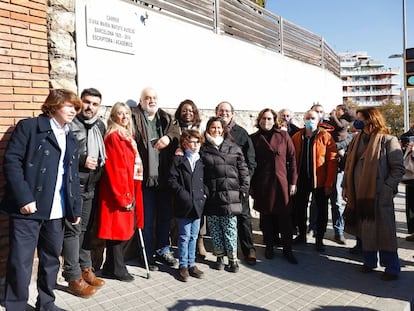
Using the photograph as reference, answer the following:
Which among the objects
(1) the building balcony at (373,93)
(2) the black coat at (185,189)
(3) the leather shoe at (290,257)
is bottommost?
(3) the leather shoe at (290,257)

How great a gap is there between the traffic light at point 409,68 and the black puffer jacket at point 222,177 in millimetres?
7535

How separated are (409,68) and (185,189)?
338 inches

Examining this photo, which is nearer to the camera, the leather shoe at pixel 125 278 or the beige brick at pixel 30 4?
the beige brick at pixel 30 4

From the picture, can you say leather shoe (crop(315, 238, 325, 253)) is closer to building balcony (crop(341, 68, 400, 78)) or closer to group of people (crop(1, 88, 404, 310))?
group of people (crop(1, 88, 404, 310))

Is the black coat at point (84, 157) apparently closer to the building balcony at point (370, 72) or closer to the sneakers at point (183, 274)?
the sneakers at point (183, 274)

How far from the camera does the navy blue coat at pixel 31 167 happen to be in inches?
117

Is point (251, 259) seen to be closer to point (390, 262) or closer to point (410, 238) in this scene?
point (390, 262)

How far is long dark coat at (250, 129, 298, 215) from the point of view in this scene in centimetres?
486

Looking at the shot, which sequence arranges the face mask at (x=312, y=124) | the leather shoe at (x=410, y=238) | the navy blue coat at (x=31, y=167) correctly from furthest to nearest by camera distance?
1. the leather shoe at (x=410, y=238)
2. the face mask at (x=312, y=124)
3. the navy blue coat at (x=31, y=167)

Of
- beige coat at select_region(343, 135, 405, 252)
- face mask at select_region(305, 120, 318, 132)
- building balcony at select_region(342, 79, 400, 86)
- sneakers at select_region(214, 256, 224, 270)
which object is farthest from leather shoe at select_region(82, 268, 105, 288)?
building balcony at select_region(342, 79, 400, 86)

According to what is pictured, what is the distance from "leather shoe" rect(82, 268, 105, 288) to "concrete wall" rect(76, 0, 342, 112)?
2052 millimetres

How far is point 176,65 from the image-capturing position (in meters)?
5.79

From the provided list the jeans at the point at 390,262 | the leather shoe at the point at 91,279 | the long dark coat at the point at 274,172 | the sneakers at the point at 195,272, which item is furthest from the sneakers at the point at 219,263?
the jeans at the point at 390,262

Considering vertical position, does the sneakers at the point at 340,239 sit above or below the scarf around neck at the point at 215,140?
below
